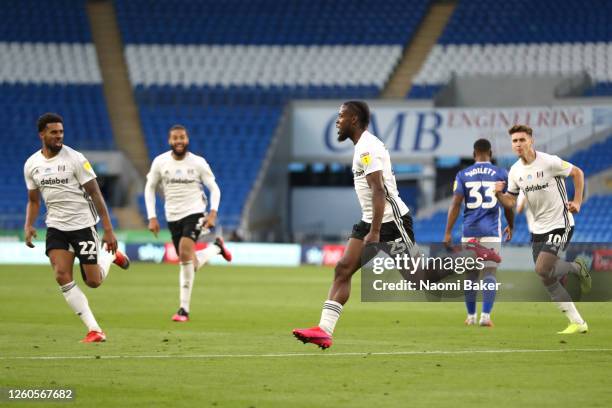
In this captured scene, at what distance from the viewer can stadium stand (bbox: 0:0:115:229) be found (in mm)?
41031

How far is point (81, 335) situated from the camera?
1259 centimetres

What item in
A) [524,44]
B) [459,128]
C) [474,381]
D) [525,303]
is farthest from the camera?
[524,44]

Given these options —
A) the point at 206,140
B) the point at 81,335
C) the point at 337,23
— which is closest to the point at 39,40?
the point at 206,140

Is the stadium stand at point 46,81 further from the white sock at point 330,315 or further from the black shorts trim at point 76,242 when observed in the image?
the white sock at point 330,315

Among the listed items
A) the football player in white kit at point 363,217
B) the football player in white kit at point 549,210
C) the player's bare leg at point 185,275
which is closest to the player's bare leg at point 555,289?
the football player in white kit at point 549,210

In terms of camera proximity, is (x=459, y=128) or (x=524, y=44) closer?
(x=459, y=128)

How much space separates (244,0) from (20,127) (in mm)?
10188

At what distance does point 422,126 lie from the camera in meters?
40.8

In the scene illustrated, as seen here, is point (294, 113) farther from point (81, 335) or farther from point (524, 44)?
point (81, 335)

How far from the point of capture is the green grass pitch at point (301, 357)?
811cm

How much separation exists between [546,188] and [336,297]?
11.6 feet

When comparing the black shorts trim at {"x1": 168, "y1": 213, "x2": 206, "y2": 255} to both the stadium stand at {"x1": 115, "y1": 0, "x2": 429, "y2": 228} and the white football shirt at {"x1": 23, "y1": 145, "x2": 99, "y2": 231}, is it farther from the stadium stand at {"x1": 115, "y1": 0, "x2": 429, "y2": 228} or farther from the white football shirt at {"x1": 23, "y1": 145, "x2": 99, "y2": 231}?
the stadium stand at {"x1": 115, "y1": 0, "x2": 429, "y2": 228}

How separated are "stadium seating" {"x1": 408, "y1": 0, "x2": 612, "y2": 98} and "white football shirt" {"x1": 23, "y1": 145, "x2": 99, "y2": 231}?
31.5 metres

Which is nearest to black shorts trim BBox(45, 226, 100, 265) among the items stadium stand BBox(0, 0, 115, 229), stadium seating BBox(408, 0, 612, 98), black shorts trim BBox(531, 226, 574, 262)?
black shorts trim BBox(531, 226, 574, 262)
